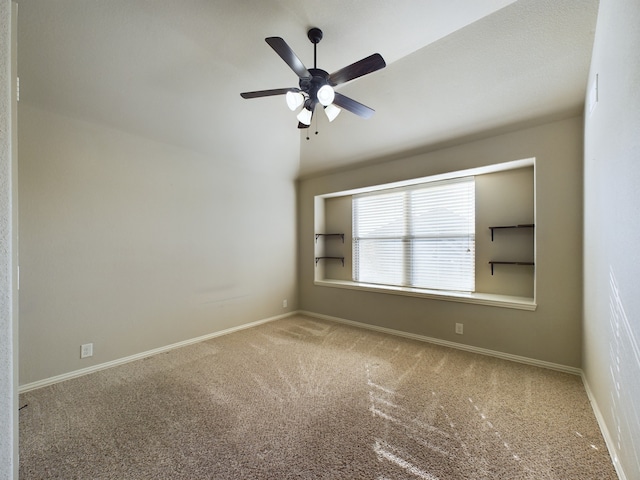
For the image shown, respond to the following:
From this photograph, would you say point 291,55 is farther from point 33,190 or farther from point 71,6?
point 33,190

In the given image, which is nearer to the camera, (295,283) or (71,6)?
(71,6)

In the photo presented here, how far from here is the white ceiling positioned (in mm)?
2049

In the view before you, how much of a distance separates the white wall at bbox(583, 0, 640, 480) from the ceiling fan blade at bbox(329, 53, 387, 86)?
1.22 meters

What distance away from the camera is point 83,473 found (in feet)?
5.17

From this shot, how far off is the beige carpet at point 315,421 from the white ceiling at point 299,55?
263 cm

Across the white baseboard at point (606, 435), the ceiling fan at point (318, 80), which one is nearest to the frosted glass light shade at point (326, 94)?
the ceiling fan at point (318, 80)

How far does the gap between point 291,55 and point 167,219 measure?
250 cm

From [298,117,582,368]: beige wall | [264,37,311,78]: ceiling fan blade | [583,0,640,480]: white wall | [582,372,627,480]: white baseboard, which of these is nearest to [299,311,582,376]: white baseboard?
[298,117,582,368]: beige wall

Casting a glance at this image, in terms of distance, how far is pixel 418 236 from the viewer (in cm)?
414

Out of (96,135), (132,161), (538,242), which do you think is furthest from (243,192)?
(538,242)

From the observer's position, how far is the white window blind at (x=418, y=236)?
371cm

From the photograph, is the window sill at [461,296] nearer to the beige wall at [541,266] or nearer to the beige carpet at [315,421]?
the beige wall at [541,266]

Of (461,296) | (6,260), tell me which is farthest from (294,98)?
(461,296)

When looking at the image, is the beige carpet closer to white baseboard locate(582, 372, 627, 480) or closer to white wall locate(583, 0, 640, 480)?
white baseboard locate(582, 372, 627, 480)
